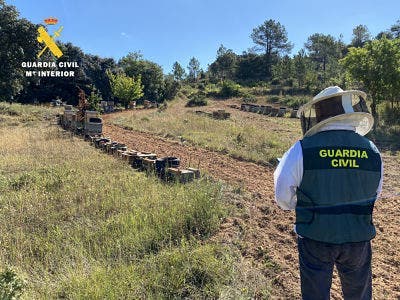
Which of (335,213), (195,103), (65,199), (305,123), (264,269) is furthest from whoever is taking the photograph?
(195,103)

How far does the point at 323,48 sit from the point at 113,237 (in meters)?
63.4

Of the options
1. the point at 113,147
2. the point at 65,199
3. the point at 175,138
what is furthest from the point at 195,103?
the point at 65,199

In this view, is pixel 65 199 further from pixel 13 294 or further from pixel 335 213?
pixel 335 213

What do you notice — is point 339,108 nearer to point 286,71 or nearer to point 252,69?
point 286,71

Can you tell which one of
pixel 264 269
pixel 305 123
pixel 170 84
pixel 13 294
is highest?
pixel 170 84

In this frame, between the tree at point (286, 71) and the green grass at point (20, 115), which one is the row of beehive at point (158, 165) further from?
the tree at point (286, 71)

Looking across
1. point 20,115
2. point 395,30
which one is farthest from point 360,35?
point 20,115

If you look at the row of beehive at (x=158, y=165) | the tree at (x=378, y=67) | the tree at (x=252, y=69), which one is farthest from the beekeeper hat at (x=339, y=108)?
the tree at (x=252, y=69)

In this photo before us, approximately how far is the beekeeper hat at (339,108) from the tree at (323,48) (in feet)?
188

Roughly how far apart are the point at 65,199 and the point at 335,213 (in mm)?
4736

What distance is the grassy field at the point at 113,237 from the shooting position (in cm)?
354

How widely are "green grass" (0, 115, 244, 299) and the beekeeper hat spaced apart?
1.94 meters

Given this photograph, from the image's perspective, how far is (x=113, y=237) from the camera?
179 inches

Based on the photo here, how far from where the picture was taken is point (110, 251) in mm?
4277
